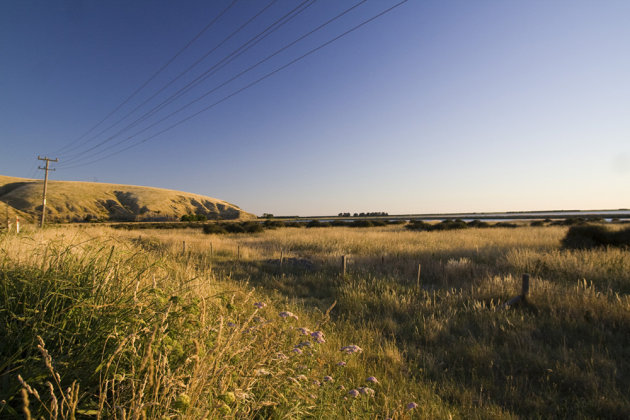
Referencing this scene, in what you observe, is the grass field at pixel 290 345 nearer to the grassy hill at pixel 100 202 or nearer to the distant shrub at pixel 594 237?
the distant shrub at pixel 594 237

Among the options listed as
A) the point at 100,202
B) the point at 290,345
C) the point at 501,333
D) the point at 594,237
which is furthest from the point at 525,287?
the point at 100,202

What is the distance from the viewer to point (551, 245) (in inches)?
619

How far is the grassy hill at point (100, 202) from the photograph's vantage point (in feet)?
228

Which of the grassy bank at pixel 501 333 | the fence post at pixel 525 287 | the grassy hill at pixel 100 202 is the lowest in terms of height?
the grassy bank at pixel 501 333

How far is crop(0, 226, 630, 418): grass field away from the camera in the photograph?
6.03 ft

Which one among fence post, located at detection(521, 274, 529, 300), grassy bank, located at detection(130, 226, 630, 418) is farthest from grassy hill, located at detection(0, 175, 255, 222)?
fence post, located at detection(521, 274, 529, 300)

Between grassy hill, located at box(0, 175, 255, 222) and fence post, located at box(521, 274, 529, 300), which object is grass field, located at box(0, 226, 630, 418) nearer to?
fence post, located at box(521, 274, 529, 300)

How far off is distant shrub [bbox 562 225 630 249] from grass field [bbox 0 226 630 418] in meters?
5.88

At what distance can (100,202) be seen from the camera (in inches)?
3393

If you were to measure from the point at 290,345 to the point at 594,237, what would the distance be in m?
18.1

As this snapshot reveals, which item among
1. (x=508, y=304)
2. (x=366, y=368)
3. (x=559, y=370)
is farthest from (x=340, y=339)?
(x=508, y=304)

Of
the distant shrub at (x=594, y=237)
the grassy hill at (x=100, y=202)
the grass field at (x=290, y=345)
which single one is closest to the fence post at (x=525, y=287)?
the grass field at (x=290, y=345)

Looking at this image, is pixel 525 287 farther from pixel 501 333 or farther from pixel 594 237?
pixel 594 237

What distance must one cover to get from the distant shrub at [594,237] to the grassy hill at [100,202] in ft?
266
